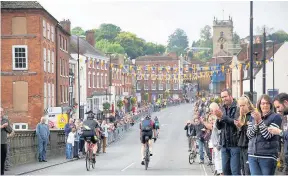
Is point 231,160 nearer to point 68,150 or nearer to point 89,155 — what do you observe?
point 89,155

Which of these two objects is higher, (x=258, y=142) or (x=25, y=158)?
(x=258, y=142)

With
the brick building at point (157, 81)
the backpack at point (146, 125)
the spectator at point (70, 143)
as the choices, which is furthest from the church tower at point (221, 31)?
the backpack at point (146, 125)

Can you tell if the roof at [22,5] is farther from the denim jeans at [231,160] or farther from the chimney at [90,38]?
the chimney at [90,38]

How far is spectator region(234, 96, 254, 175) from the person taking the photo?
1072cm

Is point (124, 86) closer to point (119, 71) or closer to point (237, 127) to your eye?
point (119, 71)

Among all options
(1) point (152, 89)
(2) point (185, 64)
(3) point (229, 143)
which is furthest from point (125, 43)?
(3) point (229, 143)

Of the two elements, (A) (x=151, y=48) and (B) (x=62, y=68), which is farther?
(A) (x=151, y=48)

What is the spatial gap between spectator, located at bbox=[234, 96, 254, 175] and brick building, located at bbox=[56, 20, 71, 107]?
4032 cm

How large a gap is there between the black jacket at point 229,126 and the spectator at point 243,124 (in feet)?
0.60

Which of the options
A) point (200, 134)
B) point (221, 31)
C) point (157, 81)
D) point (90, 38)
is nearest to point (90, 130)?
point (200, 134)

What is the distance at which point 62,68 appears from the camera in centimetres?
5462

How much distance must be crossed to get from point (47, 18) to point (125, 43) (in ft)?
362

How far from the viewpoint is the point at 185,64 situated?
14850cm

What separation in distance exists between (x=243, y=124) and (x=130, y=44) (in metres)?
147
